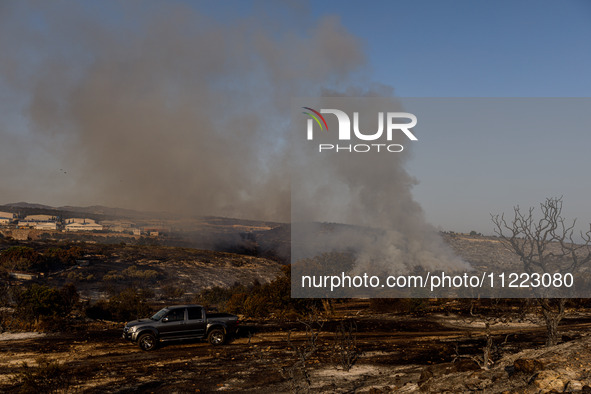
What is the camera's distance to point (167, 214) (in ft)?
240

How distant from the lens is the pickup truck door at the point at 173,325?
15516mm

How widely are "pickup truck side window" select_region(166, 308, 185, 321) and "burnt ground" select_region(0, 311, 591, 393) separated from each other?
44.4 inches

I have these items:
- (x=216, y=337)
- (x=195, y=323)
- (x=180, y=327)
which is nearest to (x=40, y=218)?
(x=180, y=327)

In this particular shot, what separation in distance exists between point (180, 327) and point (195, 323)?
580 millimetres

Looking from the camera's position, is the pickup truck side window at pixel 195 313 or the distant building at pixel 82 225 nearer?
the pickup truck side window at pixel 195 313

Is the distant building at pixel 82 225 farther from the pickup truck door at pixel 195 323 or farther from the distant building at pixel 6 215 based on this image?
the pickup truck door at pixel 195 323

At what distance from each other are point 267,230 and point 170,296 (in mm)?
40903

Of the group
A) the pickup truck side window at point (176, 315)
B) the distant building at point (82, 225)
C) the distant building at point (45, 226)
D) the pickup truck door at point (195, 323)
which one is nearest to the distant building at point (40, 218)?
the distant building at point (45, 226)

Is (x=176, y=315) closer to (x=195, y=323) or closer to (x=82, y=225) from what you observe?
(x=195, y=323)

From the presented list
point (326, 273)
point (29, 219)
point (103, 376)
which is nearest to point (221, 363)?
point (103, 376)

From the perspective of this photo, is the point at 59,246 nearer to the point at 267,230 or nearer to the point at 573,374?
the point at 267,230

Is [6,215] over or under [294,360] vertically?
over

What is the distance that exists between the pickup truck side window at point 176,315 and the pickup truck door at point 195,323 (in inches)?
9.1

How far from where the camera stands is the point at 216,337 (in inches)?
634
